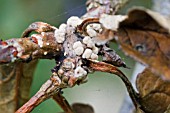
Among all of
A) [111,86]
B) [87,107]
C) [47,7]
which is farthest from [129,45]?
[111,86]

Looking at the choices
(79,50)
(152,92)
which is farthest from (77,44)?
(152,92)

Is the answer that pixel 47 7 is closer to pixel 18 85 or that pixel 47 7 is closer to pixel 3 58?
pixel 18 85

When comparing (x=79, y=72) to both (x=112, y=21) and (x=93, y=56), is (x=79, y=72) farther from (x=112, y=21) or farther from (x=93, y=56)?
(x=112, y=21)

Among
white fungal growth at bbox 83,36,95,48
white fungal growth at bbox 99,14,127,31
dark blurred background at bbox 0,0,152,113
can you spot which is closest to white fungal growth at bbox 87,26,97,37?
white fungal growth at bbox 83,36,95,48

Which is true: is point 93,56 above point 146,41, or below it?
above

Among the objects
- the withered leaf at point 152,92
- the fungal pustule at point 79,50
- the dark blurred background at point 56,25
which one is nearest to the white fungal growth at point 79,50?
the fungal pustule at point 79,50

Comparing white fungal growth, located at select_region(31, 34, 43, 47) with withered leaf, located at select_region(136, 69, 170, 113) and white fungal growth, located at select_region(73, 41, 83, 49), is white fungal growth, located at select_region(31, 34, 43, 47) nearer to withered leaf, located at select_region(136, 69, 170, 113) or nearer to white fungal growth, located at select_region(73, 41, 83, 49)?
white fungal growth, located at select_region(73, 41, 83, 49)
